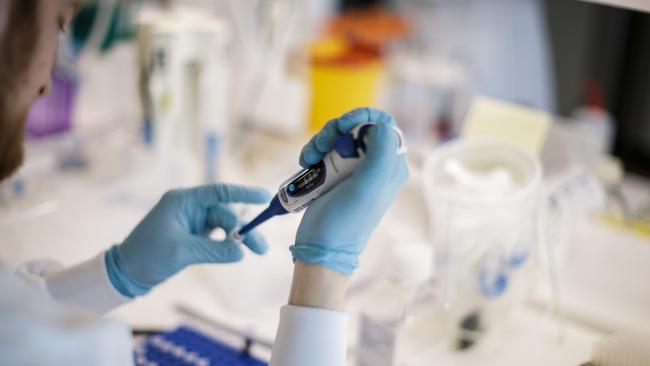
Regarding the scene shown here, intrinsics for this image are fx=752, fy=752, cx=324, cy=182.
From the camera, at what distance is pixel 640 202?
1.80 meters

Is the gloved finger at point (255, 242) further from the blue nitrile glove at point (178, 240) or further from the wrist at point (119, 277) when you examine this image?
the wrist at point (119, 277)

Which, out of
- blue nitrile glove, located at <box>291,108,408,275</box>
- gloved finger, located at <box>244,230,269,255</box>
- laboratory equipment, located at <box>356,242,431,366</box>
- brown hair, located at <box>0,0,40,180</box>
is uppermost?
brown hair, located at <box>0,0,40,180</box>

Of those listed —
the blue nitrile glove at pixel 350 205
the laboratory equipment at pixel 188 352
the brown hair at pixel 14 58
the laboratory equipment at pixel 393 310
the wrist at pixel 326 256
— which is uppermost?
the brown hair at pixel 14 58

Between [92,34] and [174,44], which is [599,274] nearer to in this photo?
[174,44]

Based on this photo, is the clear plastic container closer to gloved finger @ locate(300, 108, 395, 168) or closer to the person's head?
gloved finger @ locate(300, 108, 395, 168)

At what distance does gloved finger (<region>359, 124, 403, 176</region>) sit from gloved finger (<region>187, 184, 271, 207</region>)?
23cm

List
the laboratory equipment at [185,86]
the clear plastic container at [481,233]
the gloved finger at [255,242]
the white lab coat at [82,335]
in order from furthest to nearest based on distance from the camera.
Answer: the laboratory equipment at [185,86] < the clear plastic container at [481,233] < the gloved finger at [255,242] < the white lab coat at [82,335]

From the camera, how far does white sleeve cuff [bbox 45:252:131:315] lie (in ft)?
3.61

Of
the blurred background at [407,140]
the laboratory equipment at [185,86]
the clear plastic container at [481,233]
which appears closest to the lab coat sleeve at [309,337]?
the blurred background at [407,140]

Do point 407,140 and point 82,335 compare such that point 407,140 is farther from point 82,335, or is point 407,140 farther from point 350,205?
point 82,335

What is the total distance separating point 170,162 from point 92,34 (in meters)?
0.50

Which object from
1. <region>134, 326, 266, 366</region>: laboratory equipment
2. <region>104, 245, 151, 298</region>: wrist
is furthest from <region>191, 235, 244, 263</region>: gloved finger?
<region>134, 326, 266, 366</region>: laboratory equipment

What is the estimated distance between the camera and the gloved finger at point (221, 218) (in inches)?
44.3

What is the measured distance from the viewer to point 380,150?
0.90m
